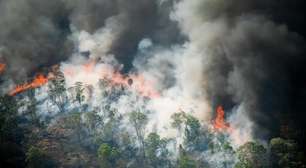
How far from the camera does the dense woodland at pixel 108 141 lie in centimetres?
9181

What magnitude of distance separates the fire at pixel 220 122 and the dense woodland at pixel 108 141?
2407mm

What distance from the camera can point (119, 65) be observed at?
14538cm

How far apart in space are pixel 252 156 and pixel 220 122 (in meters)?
25.0

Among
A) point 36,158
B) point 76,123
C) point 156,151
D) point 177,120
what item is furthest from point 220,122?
point 36,158

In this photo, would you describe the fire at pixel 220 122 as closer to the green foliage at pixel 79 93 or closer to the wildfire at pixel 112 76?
the wildfire at pixel 112 76

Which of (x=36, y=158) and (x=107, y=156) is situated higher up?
(x=107, y=156)

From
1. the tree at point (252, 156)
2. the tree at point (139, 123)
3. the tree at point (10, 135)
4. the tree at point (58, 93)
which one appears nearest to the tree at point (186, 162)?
the tree at point (252, 156)

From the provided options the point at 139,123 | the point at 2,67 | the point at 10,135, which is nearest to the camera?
the point at 10,135

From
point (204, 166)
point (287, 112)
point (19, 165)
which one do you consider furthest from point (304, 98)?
point (19, 165)

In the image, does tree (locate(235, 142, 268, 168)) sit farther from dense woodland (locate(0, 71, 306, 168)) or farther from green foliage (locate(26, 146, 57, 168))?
green foliage (locate(26, 146, 57, 168))

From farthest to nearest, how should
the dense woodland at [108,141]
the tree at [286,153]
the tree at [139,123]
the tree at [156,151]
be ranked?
1. the tree at [139,123]
2. the tree at [156,151]
3. the dense woodland at [108,141]
4. the tree at [286,153]

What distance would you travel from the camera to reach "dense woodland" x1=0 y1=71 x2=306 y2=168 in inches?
3615

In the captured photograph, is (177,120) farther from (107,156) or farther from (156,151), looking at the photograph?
(107,156)

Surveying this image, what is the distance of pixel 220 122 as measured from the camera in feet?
367
